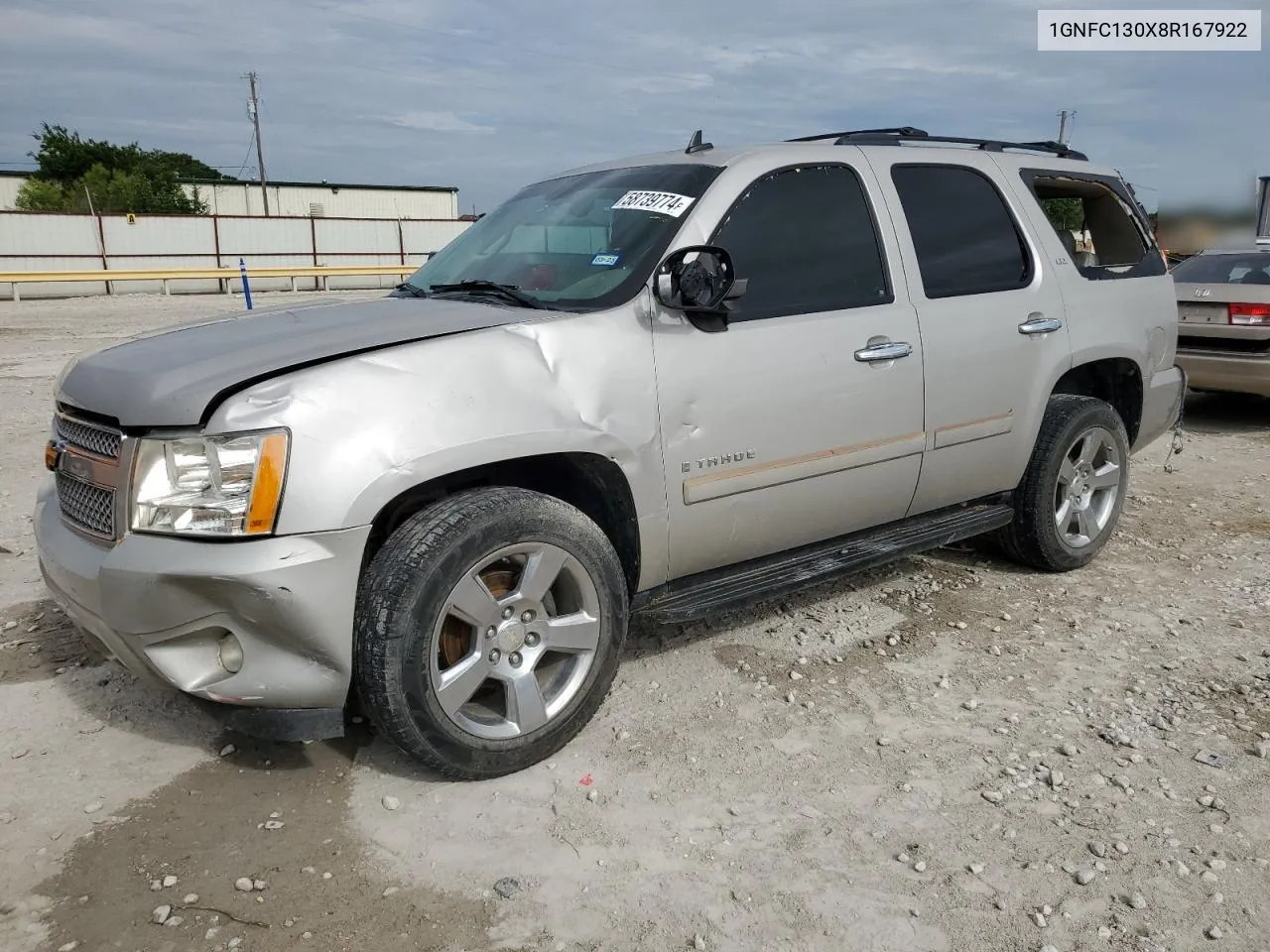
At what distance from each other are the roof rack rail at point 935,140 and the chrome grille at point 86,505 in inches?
113

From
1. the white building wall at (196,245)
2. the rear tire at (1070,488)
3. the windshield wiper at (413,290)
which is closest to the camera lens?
the windshield wiper at (413,290)

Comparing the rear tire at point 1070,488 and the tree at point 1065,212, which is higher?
the tree at point 1065,212

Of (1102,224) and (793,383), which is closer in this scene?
(793,383)

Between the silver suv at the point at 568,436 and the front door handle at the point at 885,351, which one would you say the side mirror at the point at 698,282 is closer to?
the silver suv at the point at 568,436

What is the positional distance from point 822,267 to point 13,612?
11.9ft

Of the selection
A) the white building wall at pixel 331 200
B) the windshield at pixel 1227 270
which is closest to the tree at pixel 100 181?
the white building wall at pixel 331 200

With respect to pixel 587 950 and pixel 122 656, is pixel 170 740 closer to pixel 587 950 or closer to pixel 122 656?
pixel 122 656

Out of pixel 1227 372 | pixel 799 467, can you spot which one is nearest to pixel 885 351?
pixel 799 467

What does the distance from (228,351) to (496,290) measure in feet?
3.13

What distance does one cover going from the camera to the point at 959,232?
420cm

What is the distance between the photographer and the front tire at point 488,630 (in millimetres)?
2764

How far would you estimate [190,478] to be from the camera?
2.62m

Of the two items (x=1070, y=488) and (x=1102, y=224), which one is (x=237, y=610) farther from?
(x=1102, y=224)

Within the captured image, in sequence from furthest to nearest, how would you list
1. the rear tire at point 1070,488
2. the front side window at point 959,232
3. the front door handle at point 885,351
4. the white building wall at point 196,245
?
the white building wall at point 196,245 < the rear tire at point 1070,488 < the front side window at point 959,232 < the front door handle at point 885,351
